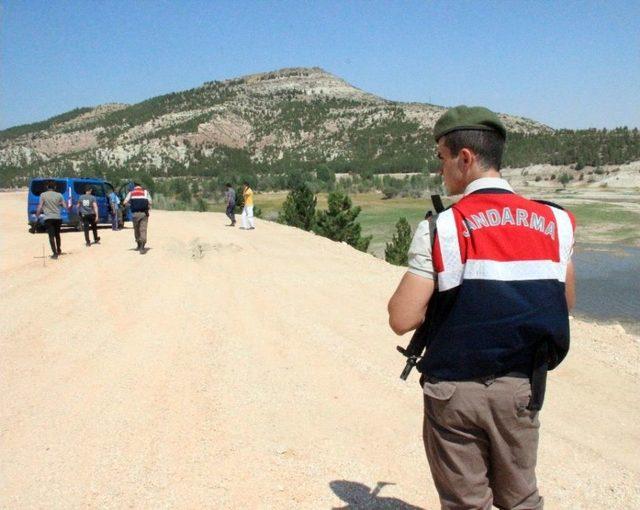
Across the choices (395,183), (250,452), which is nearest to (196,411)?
(250,452)

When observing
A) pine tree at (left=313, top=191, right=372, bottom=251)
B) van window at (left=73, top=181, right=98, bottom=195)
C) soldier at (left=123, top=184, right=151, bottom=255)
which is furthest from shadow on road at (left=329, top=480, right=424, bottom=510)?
pine tree at (left=313, top=191, right=372, bottom=251)

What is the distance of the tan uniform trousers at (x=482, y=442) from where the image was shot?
7.73 ft

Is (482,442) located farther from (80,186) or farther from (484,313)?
(80,186)

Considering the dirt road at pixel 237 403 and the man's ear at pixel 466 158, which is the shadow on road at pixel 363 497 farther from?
the man's ear at pixel 466 158

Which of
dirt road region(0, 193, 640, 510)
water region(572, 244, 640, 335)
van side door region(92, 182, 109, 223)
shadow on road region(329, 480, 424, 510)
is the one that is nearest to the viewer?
shadow on road region(329, 480, 424, 510)

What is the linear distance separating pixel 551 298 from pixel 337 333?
605cm

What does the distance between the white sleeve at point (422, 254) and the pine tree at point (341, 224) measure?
73.7 ft

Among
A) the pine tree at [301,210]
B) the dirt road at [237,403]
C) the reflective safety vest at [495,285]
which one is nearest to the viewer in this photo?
the reflective safety vest at [495,285]

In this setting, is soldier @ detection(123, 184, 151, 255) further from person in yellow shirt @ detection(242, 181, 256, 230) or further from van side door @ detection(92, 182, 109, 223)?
van side door @ detection(92, 182, 109, 223)

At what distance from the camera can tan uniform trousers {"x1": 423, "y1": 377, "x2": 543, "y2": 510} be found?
7.73 feet

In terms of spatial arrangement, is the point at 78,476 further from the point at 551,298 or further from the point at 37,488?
the point at 551,298

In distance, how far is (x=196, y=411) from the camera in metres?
5.39

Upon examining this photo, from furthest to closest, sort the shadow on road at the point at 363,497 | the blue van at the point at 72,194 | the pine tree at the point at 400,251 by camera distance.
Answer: the pine tree at the point at 400,251 → the blue van at the point at 72,194 → the shadow on road at the point at 363,497

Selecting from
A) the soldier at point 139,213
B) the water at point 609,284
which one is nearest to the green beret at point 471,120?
the soldier at point 139,213
